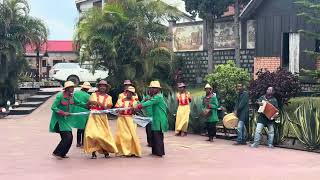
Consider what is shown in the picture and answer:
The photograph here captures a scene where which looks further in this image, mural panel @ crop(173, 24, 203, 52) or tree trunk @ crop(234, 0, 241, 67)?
mural panel @ crop(173, 24, 203, 52)

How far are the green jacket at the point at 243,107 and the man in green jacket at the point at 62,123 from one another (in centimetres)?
492

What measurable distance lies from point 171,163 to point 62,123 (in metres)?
2.44

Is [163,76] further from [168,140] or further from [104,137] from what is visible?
[104,137]

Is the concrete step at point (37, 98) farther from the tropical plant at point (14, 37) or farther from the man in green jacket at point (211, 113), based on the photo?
the man in green jacket at point (211, 113)

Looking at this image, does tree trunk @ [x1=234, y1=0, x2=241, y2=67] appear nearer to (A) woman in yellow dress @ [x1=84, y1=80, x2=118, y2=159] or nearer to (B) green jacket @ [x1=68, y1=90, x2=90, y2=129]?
(B) green jacket @ [x1=68, y1=90, x2=90, y2=129]

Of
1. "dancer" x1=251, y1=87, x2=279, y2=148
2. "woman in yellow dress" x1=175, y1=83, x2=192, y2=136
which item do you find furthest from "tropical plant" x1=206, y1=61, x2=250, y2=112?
"dancer" x1=251, y1=87, x2=279, y2=148

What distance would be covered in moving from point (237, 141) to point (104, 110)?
441 cm

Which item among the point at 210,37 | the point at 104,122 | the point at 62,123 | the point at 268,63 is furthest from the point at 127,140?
the point at 210,37

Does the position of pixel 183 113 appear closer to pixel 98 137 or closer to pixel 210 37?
pixel 98 137

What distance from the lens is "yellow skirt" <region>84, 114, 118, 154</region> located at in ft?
39.4

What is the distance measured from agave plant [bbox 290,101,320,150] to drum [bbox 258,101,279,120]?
25.8 inches

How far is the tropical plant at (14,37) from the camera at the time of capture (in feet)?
80.0

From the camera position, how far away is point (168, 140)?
15898 millimetres

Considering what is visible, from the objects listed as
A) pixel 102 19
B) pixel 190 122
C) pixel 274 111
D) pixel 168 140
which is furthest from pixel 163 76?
pixel 274 111
